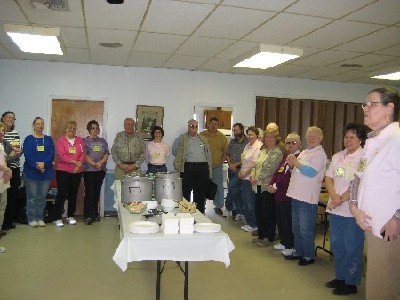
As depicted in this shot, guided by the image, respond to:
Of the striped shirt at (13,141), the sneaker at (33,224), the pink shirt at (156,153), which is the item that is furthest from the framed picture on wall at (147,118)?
the sneaker at (33,224)

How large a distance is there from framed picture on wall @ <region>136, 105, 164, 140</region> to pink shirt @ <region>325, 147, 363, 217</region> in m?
4.10

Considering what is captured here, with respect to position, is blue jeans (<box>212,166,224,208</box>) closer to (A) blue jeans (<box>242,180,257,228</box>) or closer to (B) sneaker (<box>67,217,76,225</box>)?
(A) blue jeans (<box>242,180,257,228</box>)

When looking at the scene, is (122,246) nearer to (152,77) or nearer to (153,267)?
(153,267)

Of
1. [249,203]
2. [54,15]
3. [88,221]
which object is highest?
[54,15]

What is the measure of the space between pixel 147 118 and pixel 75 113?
1261 mm

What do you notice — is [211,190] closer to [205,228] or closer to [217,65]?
[217,65]

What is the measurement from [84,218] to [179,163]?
1.71m

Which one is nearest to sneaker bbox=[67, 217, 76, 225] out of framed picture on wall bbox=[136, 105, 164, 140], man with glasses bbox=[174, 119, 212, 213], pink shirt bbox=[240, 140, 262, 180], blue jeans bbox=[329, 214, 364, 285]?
man with glasses bbox=[174, 119, 212, 213]

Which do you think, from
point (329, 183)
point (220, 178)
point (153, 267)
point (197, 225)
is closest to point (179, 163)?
point (220, 178)

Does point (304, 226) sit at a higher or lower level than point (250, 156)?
lower

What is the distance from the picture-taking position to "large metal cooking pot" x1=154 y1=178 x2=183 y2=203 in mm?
3453

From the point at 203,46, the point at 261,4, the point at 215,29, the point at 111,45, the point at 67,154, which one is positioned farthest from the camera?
the point at 67,154

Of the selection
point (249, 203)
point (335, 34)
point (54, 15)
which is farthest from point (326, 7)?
point (249, 203)

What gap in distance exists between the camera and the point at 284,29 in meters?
4.28
